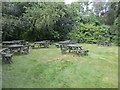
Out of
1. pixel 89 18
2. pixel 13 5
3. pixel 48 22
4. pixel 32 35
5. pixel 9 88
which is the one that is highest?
pixel 13 5

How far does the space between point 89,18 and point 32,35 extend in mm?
7478

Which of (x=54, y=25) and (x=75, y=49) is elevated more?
(x=54, y=25)

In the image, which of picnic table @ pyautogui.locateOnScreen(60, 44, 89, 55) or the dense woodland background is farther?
the dense woodland background

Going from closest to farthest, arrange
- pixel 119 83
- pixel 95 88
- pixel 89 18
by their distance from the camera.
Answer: pixel 95 88 → pixel 119 83 → pixel 89 18

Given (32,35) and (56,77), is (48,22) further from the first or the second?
(56,77)

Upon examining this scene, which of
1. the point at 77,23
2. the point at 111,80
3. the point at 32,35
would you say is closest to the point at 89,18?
the point at 77,23

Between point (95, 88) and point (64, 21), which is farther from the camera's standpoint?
point (64, 21)

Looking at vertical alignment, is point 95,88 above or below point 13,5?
below

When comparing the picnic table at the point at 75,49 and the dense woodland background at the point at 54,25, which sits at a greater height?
the dense woodland background at the point at 54,25

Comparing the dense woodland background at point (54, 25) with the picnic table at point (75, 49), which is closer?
the picnic table at point (75, 49)

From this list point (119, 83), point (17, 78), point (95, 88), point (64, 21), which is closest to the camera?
point (95, 88)

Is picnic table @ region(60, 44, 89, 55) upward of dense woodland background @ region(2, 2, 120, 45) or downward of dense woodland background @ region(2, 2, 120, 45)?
downward

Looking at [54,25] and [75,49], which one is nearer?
[75,49]

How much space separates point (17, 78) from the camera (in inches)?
133
